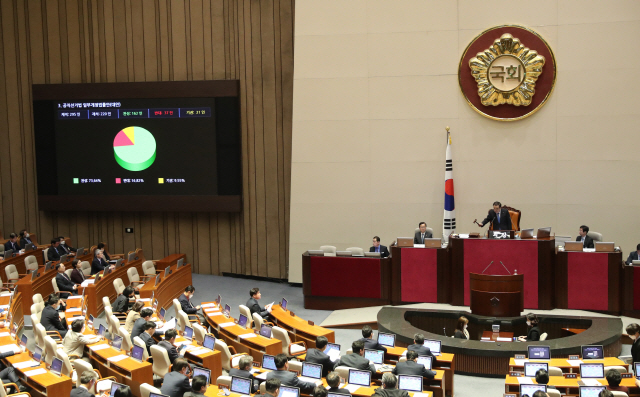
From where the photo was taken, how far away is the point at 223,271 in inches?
642

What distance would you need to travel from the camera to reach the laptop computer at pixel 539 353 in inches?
334

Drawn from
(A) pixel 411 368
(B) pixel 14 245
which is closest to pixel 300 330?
(A) pixel 411 368

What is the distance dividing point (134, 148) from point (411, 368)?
10176mm

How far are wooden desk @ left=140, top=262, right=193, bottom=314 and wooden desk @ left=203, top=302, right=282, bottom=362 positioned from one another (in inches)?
83.0

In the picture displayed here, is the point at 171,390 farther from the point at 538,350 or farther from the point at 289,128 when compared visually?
the point at 289,128

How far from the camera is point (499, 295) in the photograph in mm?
10773

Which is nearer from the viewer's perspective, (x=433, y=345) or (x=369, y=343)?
(x=369, y=343)

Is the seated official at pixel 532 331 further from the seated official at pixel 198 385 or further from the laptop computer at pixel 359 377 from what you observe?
the seated official at pixel 198 385

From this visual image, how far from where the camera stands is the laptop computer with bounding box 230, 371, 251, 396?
7.25 m

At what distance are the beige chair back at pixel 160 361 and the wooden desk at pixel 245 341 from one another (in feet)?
4.69

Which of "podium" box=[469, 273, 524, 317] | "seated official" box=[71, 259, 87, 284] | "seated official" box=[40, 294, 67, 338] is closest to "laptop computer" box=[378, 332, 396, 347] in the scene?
"podium" box=[469, 273, 524, 317]

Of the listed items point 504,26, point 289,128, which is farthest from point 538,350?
point 289,128

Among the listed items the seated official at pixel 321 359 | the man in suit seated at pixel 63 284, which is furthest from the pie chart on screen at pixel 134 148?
the seated official at pixel 321 359

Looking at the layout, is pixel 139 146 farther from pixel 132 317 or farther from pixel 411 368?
pixel 411 368
